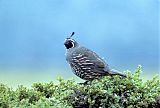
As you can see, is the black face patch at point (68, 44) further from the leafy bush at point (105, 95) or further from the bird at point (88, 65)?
the leafy bush at point (105, 95)

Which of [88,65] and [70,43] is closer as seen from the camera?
[88,65]

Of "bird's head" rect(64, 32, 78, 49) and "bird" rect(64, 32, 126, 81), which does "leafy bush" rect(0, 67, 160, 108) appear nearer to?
"bird" rect(64, 32, 126, 81)

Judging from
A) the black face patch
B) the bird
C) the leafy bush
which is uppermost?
the black face patch

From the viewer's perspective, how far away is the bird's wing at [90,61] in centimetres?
370

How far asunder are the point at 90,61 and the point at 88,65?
3 cm

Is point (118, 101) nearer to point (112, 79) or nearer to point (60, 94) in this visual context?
point (112, 79)

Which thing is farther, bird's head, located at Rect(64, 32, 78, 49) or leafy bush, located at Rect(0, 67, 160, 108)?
bird's head, located at Rect(64, 32, 78, 49)

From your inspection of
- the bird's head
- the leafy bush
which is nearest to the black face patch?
the bird's head

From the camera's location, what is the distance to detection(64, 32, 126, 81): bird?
12.1 ft

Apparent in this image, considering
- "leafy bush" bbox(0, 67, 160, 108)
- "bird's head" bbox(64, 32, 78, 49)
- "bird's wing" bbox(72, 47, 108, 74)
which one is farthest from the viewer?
"bird's head" bbox(64, 32, 78, 49)

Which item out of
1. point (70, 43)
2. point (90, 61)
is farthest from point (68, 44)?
point (90, 61)

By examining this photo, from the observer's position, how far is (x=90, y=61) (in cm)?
371

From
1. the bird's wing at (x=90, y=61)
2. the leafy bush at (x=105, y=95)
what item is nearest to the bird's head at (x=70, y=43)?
the bird's wing at (x=90, y=61)

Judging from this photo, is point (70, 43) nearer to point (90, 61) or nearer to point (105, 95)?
point (90, 61)
